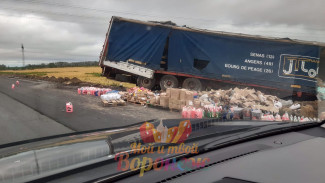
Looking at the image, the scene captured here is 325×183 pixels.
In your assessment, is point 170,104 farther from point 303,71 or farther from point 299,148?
point 303,71

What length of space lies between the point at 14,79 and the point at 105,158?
167 cm

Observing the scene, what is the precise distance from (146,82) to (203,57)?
147 cm

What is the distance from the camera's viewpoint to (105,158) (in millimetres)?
1582

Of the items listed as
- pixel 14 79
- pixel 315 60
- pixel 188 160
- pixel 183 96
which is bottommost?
pixel 188 160

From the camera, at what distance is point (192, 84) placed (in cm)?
407

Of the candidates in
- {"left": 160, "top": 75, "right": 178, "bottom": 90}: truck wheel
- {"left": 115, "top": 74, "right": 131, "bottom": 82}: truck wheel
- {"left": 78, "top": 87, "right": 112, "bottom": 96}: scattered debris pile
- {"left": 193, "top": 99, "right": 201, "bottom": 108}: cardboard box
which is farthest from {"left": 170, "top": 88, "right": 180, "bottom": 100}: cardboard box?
{"left": 78, "top": 87, "right": 112, "bottom": 96}: scattered debris pile

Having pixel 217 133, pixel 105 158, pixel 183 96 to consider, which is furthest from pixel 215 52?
pixel 105 158

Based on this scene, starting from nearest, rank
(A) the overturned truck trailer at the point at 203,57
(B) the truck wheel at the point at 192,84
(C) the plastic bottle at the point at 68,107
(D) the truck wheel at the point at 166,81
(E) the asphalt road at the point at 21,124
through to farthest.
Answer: (E) the asphalt road at the point at 21,124 < (C) the plastic bottle at the point at 68,107 < (A) the overturned truck trailer at the point at 203,57 < (D) the truck wheel at the point at 166,81 < (B) the truck wheel at the point at 192,84

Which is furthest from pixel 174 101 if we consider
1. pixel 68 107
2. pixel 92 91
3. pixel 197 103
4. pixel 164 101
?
pixel 68 107

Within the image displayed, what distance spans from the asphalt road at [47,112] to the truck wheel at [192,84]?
3.06 feet

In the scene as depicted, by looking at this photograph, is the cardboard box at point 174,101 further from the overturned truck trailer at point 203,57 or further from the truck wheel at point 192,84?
the truck wheel at point 192,84

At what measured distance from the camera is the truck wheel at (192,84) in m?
3.90

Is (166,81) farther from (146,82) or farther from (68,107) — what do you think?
(68,107)

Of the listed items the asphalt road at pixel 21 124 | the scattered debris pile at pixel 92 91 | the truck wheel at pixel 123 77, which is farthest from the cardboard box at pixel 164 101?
the asphalt road at pixel 21 124
